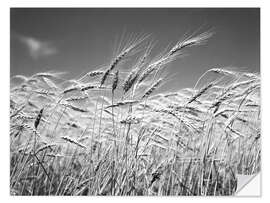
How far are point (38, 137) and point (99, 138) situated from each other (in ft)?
1.29

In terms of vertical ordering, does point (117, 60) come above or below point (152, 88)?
above

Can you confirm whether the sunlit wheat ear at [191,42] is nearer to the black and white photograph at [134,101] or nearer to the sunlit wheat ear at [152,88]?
the black and white photograph at [134,101]

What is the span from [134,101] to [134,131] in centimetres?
18

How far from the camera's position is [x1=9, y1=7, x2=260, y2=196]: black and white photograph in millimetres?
1911

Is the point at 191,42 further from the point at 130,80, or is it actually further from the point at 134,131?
the point at 134,131

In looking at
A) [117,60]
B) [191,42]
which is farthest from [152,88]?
[191,42]

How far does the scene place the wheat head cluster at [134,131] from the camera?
6.22 ft

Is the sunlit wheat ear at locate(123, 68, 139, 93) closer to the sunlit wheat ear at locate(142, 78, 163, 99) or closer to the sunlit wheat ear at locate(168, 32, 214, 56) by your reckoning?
the sunlit wheat ear at locate(142, 78, 163, 99)

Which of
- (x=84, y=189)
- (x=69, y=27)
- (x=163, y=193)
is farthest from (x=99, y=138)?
(x=69, y=27)

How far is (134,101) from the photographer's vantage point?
1.87 m

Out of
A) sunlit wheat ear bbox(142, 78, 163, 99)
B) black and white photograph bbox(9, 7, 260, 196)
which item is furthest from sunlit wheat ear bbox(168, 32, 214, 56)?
sunlit wheat ear bbox(142, 78, 163, 99)

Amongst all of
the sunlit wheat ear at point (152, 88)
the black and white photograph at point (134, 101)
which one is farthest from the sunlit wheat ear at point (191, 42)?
the sunlit wheat ear at point (152, 88)

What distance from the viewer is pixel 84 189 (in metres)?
1.95
